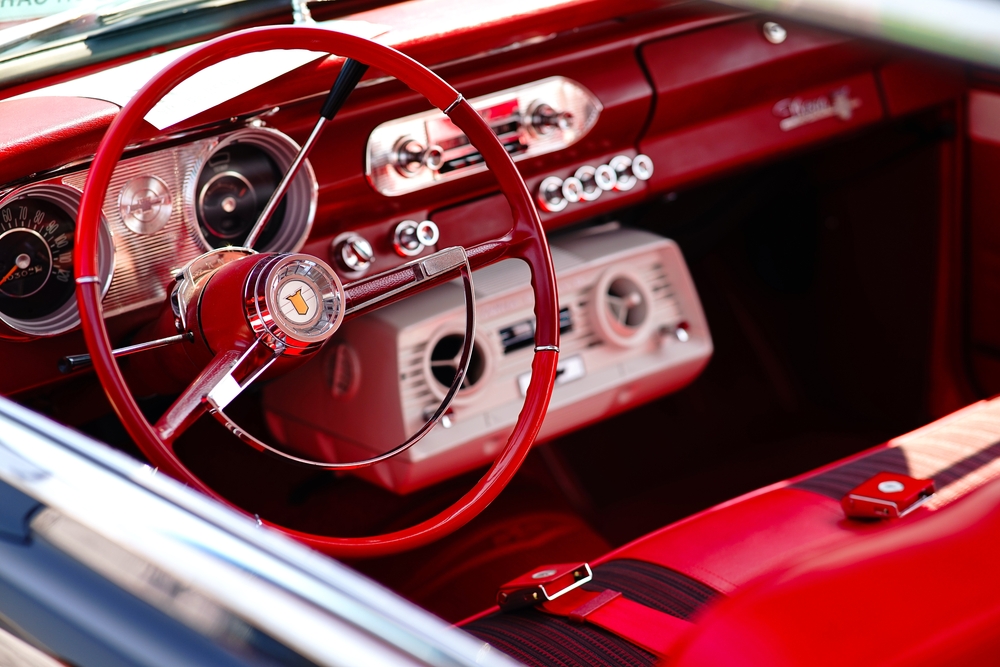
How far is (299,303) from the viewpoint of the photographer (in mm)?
1100

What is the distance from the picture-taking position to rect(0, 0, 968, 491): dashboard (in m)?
1.34

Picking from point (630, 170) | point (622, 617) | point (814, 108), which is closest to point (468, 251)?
point (622, 617)

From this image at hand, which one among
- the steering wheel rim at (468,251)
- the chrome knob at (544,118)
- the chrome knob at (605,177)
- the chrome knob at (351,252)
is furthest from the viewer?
the chrome knob at (605,177)

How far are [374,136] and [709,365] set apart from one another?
3.79ft

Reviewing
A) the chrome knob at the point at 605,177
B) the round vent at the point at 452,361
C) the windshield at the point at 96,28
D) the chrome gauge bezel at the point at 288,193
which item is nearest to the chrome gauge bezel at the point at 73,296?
the chrome gauge bezel at the point at 288,193

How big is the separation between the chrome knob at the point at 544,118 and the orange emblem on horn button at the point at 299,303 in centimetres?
72

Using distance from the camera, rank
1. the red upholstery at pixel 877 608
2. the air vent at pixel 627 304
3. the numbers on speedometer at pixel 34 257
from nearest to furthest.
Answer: the red upholstery at pixel 877 608, the numbers on speedometer at pixel 34 257, the air vent at pixel 627 304

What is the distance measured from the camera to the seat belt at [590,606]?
44.7 inches

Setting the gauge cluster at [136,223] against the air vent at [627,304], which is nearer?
the gauge cluster at [136,223]

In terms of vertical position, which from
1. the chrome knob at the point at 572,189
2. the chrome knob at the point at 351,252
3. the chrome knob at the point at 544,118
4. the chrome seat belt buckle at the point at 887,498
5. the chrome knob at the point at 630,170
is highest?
the chrome knob at the point at 630,170

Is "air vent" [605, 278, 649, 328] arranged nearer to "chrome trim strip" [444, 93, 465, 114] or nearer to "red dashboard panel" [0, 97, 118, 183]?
"chrome trim strip" [444, 93, 465, 114]

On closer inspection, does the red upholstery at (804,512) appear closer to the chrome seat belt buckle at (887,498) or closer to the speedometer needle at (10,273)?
the chrome seat belt buckle at (887,498)

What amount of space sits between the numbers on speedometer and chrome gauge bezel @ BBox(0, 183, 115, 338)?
1 cm

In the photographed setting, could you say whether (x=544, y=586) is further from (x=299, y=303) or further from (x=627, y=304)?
(x=627, y=304)
